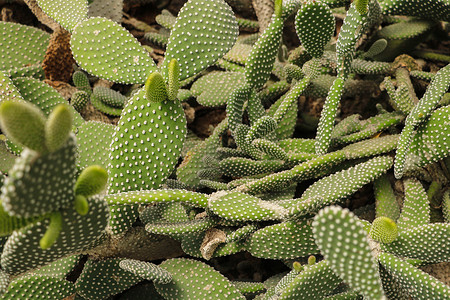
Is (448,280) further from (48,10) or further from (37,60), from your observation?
(37,60)

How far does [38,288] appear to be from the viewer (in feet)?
4.50

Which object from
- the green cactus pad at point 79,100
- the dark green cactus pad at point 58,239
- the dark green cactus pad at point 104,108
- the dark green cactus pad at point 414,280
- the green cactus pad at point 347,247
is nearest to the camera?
the green cactus pad at point 347,247

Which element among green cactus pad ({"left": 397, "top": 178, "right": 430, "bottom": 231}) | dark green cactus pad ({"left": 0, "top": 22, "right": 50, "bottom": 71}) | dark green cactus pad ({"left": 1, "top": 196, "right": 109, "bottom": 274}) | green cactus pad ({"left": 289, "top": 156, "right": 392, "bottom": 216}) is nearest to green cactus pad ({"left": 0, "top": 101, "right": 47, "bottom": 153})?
dark green cactus pad ({"left": 1, "top": 196, "right": 109, "bottom": 274})

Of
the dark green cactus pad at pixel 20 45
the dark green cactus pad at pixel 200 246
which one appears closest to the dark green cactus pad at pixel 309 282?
the dark green cactus pad at pixel 200 246

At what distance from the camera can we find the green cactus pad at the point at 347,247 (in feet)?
3.14

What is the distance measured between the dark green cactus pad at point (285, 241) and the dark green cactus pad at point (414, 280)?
218 millimetres

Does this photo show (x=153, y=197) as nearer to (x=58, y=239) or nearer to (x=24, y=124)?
(x=58, y=239)

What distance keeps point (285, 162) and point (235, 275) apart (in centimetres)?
48

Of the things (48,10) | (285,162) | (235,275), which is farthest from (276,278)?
(48,10)

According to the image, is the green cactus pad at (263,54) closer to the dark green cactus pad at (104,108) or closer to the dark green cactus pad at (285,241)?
the dark green cactus pad at (285,241)

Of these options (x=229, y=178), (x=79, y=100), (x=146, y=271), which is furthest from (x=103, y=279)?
(x=79, y=100)

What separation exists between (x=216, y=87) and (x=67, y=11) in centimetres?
66

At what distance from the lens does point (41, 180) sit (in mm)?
926

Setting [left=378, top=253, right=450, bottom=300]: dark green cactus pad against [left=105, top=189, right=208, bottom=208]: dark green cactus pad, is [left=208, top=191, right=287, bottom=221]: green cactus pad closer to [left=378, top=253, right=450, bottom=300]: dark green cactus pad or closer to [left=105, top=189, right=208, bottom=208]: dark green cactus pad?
[left=105, top=189, right=208, bottom=208]: dark green cactus pad
